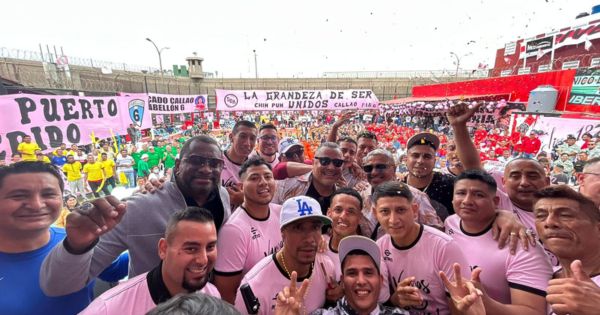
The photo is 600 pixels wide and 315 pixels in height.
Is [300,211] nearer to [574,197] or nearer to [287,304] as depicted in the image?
[287,304]

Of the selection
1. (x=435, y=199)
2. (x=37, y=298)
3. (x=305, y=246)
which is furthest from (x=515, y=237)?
(x=37, y=298)

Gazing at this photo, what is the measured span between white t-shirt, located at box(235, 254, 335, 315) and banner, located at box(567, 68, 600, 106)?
66.9 ft

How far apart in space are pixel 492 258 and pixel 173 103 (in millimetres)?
17574

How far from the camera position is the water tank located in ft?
57.1

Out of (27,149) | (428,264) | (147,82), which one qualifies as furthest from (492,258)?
(147,82)

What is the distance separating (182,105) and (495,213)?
1788 cm

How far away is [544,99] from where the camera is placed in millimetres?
17516

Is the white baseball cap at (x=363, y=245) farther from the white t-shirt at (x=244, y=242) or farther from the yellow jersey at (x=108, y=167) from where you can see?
the yellow jersey at (x=108, y=167)

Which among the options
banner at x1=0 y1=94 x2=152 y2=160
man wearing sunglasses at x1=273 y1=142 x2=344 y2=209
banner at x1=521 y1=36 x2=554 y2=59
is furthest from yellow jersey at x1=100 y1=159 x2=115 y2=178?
banner at x1=521 y1=36 x2=554 y2=59

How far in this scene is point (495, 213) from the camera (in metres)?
2.47

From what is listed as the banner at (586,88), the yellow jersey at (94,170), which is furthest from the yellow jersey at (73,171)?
the banner at (586,88)

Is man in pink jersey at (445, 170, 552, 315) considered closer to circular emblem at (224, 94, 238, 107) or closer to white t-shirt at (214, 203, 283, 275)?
white t-shirt at (214, 203, 283, 275)

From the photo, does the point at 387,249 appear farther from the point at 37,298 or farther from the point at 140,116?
the point at 140,116

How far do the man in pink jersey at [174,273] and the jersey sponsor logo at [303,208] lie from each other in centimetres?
65
